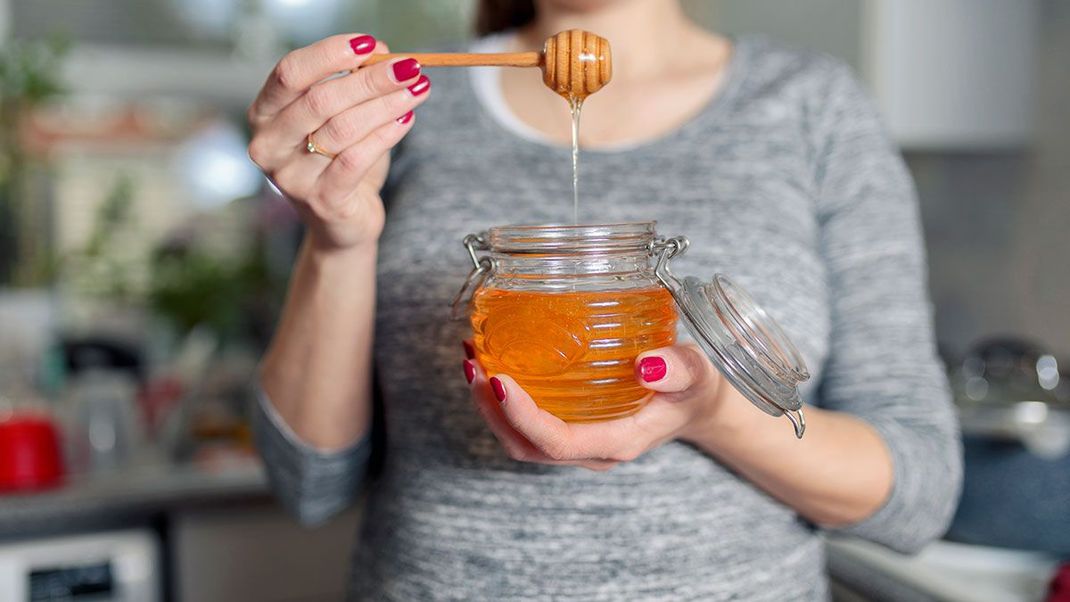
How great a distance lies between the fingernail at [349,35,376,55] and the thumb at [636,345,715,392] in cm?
27

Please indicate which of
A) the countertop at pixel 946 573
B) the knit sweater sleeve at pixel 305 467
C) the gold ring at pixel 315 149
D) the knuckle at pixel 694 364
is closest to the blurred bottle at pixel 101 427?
the knit sweater sleeve at pixel 305 467

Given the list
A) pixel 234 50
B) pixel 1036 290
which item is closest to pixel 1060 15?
pixel 1036 290

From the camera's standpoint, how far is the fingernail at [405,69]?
2.25 ft

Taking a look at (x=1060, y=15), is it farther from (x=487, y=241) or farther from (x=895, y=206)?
(x=487, y=241)

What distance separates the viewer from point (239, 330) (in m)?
2.72

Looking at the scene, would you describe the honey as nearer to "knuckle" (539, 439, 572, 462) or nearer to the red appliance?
"knuckle" (539, 439, 572, 462)

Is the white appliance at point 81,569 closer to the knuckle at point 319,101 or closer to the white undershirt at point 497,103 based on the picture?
the white undershirt at point 497,103

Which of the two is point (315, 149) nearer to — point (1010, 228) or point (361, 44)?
point (361, 44)

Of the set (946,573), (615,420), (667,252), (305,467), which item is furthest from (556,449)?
(946,573)

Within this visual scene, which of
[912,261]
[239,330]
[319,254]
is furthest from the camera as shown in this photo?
[239,330]

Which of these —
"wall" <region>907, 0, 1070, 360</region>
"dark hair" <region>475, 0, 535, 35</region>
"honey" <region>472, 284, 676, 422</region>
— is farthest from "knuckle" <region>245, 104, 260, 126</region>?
"wall" <region>907, 0, 1070, 360</region>

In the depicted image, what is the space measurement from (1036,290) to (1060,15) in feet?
1.56

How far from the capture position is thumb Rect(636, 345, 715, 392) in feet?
2.20

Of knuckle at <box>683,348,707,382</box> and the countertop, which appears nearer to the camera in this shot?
knuckle at <box>683,348,707,382</box>
